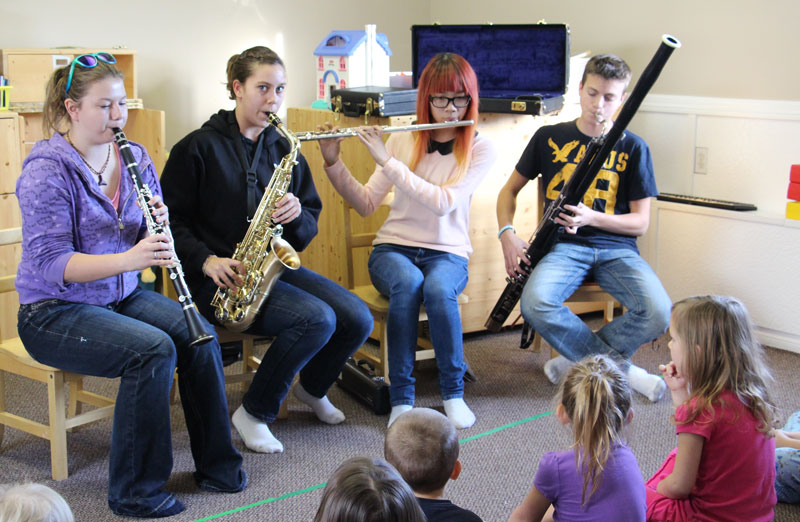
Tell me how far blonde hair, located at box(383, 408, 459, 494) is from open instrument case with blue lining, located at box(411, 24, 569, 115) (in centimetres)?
194

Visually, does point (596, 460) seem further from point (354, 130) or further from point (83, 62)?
point (83, 62)

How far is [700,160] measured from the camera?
12.0 ft

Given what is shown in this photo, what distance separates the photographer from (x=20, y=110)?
3.34 meters

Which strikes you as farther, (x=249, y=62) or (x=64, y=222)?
(x=249, y=62)

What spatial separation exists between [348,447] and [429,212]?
809 mm

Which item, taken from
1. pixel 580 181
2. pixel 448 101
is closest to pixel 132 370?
pixel 448 101

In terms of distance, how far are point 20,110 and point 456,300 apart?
188 cm

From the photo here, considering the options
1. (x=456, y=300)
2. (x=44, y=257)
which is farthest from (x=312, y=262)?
(x=44, y=257)

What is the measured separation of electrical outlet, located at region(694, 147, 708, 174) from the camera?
3629mm

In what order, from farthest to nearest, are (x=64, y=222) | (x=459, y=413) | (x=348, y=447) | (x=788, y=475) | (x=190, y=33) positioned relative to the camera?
(x=190, y=33)
(x=459, y=413)
(x=348, y=447)
(x=788, y=475)
(x=64, y=222)

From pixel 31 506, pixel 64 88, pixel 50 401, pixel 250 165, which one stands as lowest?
pixel 50 401

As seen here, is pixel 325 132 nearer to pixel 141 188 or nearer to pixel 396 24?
pixel 141 188

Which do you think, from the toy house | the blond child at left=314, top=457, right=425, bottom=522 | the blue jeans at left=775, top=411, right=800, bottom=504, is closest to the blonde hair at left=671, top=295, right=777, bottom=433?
the blue jeans at left=775, top=411, right=800, bottom=504

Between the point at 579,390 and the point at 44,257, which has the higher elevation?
the point at 44,257
